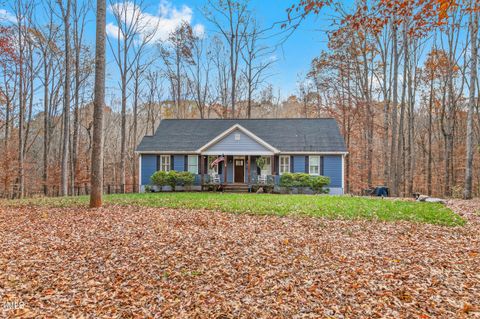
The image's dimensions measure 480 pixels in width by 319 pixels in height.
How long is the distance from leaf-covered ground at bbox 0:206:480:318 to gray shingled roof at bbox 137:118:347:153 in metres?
12.3

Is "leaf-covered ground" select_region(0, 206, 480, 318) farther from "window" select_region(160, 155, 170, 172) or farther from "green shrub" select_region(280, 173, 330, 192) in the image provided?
"window" select_region(160, 155, 170, 172)

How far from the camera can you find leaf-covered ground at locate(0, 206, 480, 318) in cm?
345

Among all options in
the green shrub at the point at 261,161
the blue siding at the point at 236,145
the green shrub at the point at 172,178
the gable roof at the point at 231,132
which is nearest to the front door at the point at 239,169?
the green shrub at the point at 261,161

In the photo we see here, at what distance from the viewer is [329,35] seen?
4.50 m

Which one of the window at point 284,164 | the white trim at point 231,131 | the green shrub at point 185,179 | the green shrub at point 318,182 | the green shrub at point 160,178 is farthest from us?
the window at point 284,164

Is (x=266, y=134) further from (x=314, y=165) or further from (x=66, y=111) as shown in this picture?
(x=66, y=111)

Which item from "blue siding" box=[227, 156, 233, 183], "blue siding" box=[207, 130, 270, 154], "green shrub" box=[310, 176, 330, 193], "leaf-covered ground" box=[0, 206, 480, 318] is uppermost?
"blue siding" box=[207, 130, 270, 154]

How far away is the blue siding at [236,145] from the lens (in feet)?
61.5

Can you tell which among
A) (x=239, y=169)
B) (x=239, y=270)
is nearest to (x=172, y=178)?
(x=239, y=169)

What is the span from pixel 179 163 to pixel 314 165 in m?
9.41

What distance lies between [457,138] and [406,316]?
94.2 feet

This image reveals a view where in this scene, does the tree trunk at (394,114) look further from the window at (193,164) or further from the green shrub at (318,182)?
the window at (193,164)

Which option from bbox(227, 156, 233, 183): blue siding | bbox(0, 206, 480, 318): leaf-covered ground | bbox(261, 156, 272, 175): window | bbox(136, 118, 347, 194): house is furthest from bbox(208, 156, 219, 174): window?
bbox(0, 206, 480, 318): leaf-covered ground

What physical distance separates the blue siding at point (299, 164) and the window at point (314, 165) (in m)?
0.47
